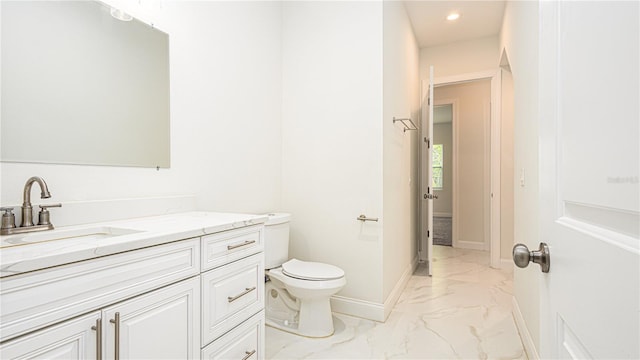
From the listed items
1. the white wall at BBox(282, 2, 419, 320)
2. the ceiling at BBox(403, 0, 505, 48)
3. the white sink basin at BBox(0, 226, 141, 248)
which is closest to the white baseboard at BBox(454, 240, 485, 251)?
the white wall at BBox(282, 2, 419, 320)

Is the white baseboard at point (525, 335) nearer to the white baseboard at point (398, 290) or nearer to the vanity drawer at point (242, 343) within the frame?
the white baseboard at point (398, 290)

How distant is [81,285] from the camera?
0.86 metres

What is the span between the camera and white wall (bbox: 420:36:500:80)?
A: 12.1 feet

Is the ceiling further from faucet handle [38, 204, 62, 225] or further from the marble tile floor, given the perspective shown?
faucet handle [38, 204, 62, 225]

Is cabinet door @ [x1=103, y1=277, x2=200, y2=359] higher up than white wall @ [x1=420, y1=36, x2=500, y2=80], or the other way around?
white wall @ [x1=420, y1=36, x2=500, y2=80]

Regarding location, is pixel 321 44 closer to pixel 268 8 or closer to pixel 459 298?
pixel 268 8

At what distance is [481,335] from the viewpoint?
2.13 meters

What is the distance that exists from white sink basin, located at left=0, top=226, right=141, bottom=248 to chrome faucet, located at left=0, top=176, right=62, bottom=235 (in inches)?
1.1

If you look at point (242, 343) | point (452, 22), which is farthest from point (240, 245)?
point (452, 22)

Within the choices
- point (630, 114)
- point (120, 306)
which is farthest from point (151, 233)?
point (630, 114)

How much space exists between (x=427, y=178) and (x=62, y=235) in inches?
132

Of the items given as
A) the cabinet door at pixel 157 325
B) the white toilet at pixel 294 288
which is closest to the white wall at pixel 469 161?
the white toilet at pixel 294 288

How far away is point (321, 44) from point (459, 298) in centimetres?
254

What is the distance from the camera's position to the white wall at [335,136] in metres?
2.39
